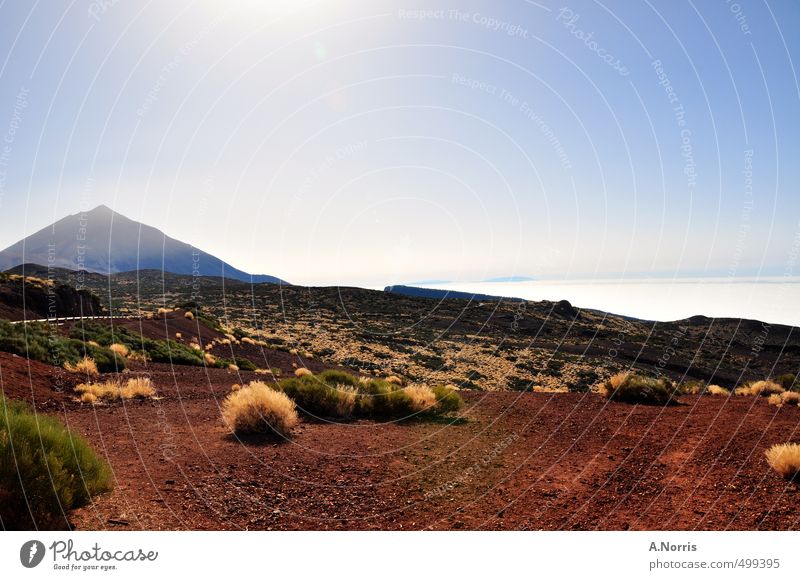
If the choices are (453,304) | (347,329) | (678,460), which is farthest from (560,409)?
(453,304)

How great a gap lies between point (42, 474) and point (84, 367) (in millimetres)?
14506

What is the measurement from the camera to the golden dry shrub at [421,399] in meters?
15.8

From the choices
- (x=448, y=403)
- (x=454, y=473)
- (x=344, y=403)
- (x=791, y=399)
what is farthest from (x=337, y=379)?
(x=791, y=399)

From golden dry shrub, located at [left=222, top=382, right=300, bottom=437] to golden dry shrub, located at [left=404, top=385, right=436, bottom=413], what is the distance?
493 cm

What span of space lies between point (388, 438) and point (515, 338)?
56761mm

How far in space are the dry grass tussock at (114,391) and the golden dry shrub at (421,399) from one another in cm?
926

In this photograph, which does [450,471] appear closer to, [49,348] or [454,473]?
[454,473]

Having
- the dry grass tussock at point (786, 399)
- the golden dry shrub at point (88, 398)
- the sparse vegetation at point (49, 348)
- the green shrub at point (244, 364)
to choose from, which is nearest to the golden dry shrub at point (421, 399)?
the golden dry shrub at point (88, 398)

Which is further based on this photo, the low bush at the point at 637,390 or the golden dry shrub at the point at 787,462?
the low bush at the point at 637,390

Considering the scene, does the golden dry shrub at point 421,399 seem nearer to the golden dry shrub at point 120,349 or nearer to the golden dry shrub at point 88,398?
the golden dry shrub at point 88,398

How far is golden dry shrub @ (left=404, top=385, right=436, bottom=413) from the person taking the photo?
15766mm

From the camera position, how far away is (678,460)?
9305mm

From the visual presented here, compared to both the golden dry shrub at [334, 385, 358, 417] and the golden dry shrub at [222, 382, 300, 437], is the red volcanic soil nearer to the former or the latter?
the golden dry shrub at [222, 382, 300, 437]

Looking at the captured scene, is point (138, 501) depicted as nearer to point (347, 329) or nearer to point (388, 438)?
point (388, 438)
